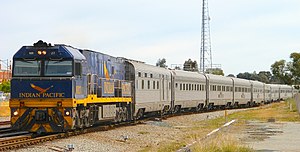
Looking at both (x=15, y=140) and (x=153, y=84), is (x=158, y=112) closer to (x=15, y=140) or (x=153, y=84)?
(x=153, y=84)

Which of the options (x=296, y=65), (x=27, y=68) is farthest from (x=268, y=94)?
(x=27, y=68)

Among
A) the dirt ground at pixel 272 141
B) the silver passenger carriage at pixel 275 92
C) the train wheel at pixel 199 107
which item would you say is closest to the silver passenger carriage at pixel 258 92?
the silver passenger carriage at pixel 275 92

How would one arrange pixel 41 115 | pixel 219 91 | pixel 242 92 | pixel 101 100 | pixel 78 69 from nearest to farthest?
pixel 41 115, pixel 78 69, pixel 101 100, pixel 219 91, pixel 242 92

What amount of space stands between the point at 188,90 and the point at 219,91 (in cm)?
1005

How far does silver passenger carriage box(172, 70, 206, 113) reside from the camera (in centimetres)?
3653

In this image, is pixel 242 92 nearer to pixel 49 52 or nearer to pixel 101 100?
pixel 101 100

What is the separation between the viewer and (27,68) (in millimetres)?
18562

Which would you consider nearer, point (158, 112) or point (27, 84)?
point (27, 84)

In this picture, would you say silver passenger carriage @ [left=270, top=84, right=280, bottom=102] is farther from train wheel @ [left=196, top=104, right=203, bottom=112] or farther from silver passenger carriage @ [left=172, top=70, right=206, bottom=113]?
silver passenger carriage @ [left=172, top=70, right=206, bottom=113]

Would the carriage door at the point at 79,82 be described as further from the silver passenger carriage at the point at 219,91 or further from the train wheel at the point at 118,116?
the silver passenger carriage at the point at 219,91

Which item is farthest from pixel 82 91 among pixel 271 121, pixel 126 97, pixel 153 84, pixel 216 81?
pixel 216 81

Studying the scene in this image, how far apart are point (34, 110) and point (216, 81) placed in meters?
32.5

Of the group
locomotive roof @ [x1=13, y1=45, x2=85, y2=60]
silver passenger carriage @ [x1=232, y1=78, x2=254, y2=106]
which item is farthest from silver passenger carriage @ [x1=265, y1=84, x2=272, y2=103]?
locomotive roof @ [x1=13, y1=45, x2=85, y2=60]

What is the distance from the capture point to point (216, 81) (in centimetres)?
4844
